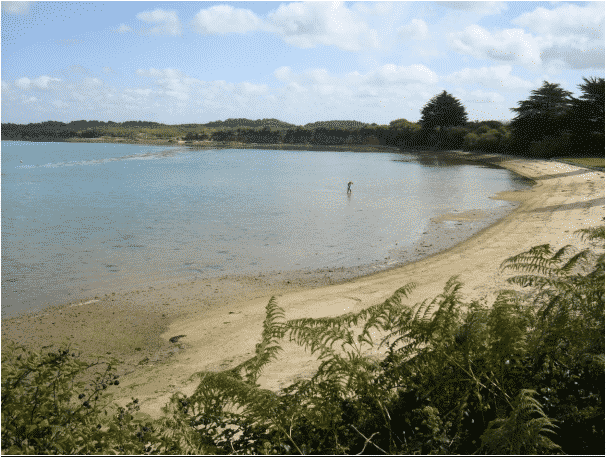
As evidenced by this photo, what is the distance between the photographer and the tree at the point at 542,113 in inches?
2221

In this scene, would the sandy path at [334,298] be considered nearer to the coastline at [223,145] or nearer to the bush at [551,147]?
the bush at [551,147]

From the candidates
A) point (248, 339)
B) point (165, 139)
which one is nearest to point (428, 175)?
point (248, 339)

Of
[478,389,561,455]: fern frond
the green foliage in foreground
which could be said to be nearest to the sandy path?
the green foliage in foreground

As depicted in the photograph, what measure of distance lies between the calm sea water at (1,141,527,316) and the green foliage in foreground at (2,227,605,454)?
30.6ft

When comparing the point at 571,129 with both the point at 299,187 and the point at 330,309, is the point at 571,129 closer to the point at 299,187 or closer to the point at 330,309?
the point at 299,187

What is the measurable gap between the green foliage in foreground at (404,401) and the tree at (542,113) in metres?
58.7

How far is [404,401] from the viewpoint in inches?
146

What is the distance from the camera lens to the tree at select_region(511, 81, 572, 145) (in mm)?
56406

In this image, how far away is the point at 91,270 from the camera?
14.6 meters

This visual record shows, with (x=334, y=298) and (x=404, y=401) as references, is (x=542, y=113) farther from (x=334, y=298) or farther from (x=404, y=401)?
(x=404, y=401)

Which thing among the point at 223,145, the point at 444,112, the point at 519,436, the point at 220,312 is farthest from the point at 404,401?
the point at 223,145

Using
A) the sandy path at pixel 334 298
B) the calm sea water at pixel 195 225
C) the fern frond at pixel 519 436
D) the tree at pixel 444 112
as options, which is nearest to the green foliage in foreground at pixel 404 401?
the fern frond at pixel 519 436

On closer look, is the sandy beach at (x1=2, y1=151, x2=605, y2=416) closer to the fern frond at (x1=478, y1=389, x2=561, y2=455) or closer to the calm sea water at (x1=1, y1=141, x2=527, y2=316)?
the calm sea water at (x1=1, y1=141, x2=527, y2=316)

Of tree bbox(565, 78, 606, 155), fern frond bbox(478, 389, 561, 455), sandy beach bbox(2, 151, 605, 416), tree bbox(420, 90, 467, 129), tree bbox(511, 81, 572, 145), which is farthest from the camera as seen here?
tree bbox(420, 90, 467, 129)
